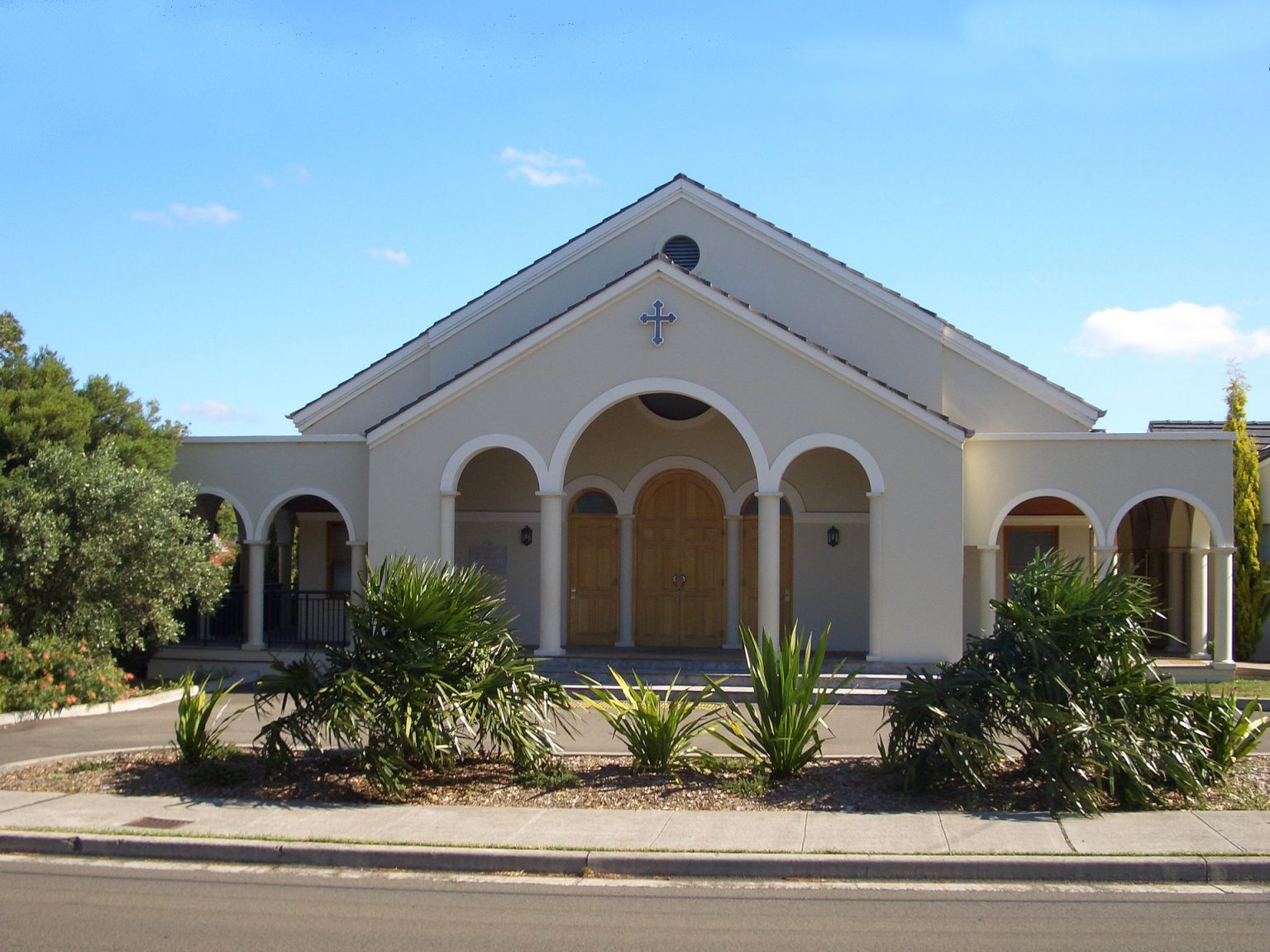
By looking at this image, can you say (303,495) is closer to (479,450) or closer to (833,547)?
(479,450)

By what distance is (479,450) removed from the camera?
18734mm

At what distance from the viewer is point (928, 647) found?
17.4 metres

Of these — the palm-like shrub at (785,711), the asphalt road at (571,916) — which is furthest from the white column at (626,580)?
the asphalt road at (571,916)

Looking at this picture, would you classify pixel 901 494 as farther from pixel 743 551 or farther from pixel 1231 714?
pixel 1231 714

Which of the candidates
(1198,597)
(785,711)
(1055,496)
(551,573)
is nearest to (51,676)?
(551,573)

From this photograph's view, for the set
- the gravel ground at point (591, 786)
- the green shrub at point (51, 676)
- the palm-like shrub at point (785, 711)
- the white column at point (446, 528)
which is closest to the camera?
the gravel ground at point (591, 786)

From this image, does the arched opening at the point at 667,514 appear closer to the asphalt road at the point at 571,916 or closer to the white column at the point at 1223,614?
the white column at the point at 1223,614

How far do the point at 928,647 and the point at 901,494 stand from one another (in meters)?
2.26

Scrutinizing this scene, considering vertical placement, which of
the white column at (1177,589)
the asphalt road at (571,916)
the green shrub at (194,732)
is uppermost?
the white column at (1177,589)

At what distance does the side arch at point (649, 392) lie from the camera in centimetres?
1789

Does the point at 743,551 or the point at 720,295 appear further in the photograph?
the point at 743,551

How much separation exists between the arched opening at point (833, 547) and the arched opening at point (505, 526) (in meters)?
4.54

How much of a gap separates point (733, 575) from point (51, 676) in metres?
10.5

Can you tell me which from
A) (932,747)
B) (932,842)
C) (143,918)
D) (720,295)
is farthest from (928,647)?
(143,918)
